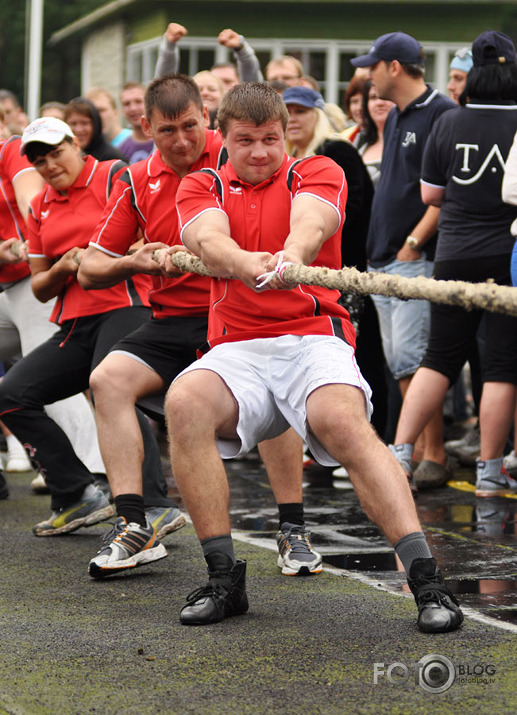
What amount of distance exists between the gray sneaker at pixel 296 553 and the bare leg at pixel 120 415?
66cm

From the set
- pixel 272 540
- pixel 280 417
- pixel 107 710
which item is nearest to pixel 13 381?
pixel 272 540

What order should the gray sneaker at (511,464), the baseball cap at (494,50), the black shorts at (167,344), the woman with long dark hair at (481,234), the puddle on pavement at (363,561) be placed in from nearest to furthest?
the puddle on pavement at (363,561) → the black shorts at (167,344) → the baseball cap at (494,50) → the woman with long dark hair at (481,234) → the gray sneaker at (511,464)

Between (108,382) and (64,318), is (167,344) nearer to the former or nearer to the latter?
(108,382)

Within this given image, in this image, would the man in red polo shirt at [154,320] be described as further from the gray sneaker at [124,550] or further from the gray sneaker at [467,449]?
the gray sneaker at [467,449]

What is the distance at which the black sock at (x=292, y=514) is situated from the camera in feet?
16.6

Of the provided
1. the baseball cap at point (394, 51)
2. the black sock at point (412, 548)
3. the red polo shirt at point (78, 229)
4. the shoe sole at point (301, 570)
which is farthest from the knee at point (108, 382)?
the baseball cap at point (394, 51)

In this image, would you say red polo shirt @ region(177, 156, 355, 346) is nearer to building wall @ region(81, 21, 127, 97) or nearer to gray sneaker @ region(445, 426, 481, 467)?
gray sneaker @ region(445, 426, 481, 467)

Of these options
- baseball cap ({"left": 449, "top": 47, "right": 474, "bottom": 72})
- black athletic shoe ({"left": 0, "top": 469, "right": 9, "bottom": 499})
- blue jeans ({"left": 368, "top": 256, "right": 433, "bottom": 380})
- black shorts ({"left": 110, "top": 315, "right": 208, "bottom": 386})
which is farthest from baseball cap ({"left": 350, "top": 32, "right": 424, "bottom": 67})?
black athletic shoe ({"left": 0, "top": 469, "right": 9, "bottom": 499})

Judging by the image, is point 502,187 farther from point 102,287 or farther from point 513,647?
point 513,647

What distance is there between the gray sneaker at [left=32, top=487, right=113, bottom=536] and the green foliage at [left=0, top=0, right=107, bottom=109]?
132 feet

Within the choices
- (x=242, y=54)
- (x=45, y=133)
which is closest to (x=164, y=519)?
(x=45, y=133)

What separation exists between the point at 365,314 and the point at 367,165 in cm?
107

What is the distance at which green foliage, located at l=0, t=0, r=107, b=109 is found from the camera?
4553 centimetres

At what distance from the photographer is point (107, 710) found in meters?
3.17
